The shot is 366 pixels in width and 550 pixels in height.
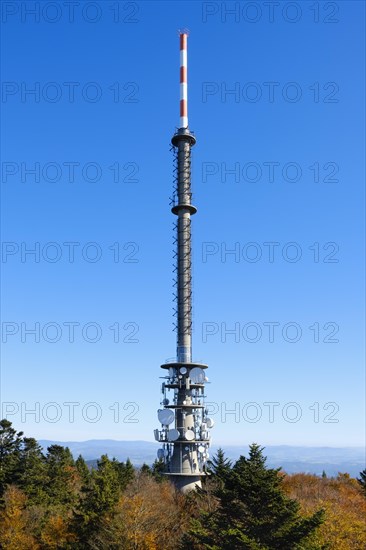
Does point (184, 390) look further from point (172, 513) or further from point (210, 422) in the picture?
point (172, 513)

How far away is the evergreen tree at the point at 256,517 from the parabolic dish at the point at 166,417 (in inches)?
1005

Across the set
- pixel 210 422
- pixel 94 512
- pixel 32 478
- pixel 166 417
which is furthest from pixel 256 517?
pixel 32 478

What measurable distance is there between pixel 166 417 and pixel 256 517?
2921cm

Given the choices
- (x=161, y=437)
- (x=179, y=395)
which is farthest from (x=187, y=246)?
(x=161, y=437)

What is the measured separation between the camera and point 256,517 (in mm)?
27750

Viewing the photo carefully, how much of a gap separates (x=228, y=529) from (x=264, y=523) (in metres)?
2.55

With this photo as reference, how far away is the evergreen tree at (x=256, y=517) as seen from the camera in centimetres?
2641

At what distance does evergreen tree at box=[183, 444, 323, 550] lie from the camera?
26406 mm

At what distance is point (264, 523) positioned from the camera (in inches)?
1054

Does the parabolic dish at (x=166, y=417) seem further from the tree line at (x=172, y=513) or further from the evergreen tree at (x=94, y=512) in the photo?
the evergreen tree at (x=94, y=512)

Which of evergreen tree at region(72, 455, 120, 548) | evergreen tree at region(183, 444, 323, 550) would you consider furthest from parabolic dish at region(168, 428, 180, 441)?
evergreen tree at region(183, 444, 323, 550)

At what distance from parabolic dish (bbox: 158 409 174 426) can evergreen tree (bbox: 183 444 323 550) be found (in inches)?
1005

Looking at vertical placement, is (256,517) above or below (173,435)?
below

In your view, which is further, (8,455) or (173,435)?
(8,455)
